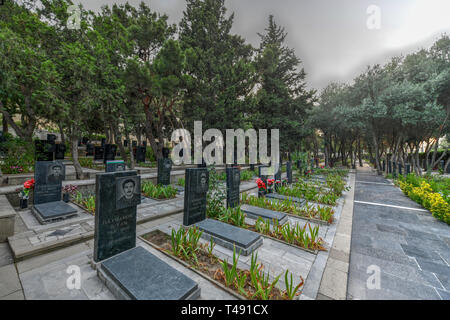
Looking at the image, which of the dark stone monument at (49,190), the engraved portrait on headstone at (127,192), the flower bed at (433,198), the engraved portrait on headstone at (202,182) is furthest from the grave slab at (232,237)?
the flower bed at (433,198)

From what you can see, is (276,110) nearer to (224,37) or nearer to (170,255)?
(224,37)

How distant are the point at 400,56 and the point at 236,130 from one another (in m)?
17.5

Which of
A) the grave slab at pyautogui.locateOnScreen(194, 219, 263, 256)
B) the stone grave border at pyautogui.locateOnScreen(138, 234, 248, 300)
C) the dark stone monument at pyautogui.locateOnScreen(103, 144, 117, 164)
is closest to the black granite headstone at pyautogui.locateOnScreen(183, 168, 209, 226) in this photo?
the grave slab at pyautogui.locateOnScreen(194, 219, 263, 256)

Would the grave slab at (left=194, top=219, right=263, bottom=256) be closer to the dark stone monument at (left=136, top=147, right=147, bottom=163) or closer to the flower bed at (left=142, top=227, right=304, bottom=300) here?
the flower bed at (left=142, top=227, right=304, bottom=300)

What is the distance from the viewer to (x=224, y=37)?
18.4 m

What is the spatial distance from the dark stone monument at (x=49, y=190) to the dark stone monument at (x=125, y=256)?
9.13ft

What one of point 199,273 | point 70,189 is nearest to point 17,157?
point 70,189

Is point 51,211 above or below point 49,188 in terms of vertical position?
below

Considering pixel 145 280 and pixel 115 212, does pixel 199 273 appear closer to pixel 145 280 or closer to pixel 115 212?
pixel 145 280

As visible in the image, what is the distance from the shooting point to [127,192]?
3.36 meters

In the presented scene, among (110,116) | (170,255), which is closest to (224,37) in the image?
(110,116)

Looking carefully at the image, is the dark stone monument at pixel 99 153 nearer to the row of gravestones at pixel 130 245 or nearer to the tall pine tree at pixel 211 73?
the tall pine tree at pixel 211 73

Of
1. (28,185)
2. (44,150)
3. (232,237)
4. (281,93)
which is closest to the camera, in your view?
(232,237)

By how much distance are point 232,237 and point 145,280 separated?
1.90 metres
